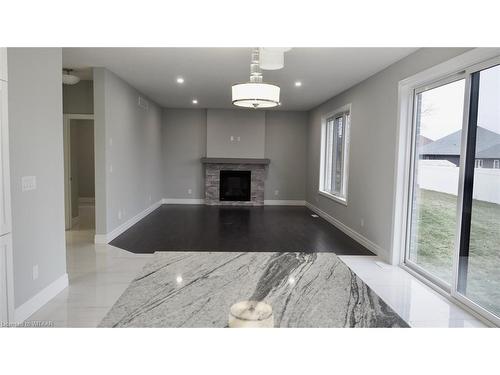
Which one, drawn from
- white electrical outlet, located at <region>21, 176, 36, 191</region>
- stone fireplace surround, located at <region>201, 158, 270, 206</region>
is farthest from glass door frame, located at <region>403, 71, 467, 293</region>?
stone fireplace surround, located at <region>201, 158, 270, 206</region>

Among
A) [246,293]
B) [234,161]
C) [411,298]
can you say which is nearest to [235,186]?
[234,161]

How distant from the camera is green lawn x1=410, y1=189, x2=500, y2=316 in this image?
9.10 feet

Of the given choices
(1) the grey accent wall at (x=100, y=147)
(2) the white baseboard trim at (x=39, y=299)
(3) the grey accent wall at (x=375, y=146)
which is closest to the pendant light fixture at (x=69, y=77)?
(1) the grey accent wall at (x=100, y=147)

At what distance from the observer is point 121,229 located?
5.76m

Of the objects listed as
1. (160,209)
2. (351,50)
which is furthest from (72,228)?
(351,50)

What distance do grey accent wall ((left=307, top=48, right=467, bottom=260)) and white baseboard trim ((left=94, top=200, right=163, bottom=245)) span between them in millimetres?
3759

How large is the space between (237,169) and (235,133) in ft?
3.06

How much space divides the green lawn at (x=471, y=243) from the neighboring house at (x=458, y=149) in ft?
1.15

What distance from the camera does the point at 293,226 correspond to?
6477mm
